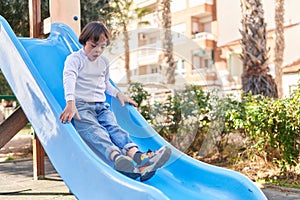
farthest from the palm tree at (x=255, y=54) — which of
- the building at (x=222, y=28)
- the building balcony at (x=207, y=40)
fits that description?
the building balcony at (x=207, y=40)

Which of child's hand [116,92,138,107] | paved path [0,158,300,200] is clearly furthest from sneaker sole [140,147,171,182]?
paved path [0,158,300,200]

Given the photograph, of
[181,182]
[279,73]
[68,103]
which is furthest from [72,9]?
[279,73]

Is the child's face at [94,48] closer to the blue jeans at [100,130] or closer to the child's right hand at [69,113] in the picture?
the blue jeans at [100,130]

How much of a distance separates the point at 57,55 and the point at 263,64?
3909mm

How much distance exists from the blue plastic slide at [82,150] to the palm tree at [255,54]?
3.51 meters

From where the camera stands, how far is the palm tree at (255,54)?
617 cm

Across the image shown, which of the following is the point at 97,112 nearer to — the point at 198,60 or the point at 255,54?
the point at 198,60

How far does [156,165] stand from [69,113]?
2.23 feet

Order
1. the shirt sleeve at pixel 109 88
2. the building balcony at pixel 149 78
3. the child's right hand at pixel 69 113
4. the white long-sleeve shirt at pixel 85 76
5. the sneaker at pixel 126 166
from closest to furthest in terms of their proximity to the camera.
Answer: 1. the sneaker at pixel 126 166
2. the child's right hand at pixel 69 113
3. the white long-sleeve shirt at pixel 85 76
4. the shirt sleeve at pixel 109 88
5. the building balcony at pixel 149 78

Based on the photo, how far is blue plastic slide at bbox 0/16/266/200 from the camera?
2.19 m

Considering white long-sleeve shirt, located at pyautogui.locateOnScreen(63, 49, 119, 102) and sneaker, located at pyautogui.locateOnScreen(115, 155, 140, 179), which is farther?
white long-sleeve shirt, located at pyautogui.locateOnScreen(63, 49, 119, 102)

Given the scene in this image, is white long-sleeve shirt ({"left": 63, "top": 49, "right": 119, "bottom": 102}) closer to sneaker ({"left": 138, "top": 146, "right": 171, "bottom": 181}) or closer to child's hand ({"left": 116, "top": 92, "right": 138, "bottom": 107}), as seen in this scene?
child's hand ({"left": 116, "top": 92, "right": 138, "bottom": 107})

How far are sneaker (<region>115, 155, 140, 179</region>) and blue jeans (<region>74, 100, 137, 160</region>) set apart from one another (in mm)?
137

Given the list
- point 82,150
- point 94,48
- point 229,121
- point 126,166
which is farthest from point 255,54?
point 82,150
